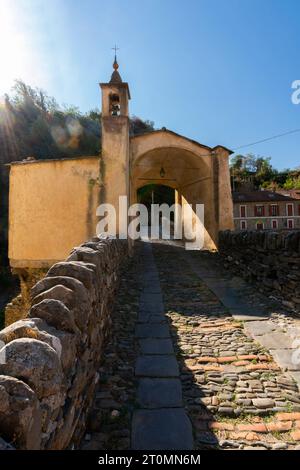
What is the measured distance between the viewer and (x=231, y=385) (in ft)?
10.00

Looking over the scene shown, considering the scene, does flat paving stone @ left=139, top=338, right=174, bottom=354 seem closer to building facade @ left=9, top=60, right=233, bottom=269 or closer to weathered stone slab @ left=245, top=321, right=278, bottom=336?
weathered stone slab @ left=245, top=321, right=278, bottom=336

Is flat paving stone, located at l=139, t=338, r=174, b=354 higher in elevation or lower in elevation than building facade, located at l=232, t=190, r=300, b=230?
lower

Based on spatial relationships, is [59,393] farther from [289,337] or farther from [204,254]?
[204,254]

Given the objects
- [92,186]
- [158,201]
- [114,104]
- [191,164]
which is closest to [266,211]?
[158,201]

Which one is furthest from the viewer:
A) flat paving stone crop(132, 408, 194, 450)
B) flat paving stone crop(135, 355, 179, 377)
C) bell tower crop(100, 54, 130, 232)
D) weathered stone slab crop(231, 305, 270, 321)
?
bell tower crop(100, 54, 130, 232)

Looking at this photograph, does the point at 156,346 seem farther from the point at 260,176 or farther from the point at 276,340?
the point at 260,176

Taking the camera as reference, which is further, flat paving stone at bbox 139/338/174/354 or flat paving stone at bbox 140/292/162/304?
flat paving stone at bbox 140/292/162/304

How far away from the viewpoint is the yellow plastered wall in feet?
37.3

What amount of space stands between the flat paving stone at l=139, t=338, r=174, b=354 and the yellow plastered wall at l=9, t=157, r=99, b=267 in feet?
25.3

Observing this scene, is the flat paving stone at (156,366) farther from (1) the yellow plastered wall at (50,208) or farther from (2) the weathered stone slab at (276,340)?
(1) the yellow plastered wall at (50,208)

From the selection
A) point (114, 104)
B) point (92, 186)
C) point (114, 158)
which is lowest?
point (92, 186)

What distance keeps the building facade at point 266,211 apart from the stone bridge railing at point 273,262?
28.4 m

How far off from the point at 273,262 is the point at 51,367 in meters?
5.27

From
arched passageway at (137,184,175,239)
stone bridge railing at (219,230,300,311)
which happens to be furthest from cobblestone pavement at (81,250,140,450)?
arched passageway at (137,184,175,239)
